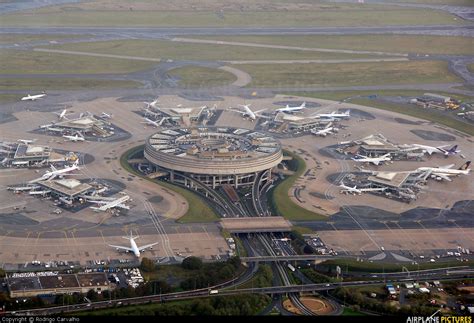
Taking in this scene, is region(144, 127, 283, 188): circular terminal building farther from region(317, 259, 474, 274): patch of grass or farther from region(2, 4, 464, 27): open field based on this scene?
region(2, 4, 464, 27): open field

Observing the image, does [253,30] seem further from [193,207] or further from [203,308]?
[203,308]

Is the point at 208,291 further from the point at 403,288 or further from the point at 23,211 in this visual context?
the point at 23,211

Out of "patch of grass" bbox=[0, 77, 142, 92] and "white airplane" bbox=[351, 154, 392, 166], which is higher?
"white airplane" bbox=[351, 154, 392, 166]

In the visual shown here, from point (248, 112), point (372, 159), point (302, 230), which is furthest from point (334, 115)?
point (302, 230)

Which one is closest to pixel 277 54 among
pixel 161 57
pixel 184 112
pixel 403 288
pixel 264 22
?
pixel 161 57

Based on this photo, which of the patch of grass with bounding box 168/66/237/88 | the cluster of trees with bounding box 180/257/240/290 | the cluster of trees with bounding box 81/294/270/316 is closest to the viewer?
the cluster of trees with bounding box 81/294/270/316

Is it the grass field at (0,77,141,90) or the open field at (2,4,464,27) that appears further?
the open field at (2,4,464,27)

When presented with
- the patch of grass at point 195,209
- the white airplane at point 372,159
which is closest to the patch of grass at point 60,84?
the white airplane at point 372,159

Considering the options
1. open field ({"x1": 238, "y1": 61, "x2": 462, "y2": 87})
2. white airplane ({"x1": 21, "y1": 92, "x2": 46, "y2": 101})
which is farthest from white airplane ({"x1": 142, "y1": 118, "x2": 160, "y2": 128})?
open field ({"x1": 238, "y1": 61, "x2": 462, "y2": 87})
